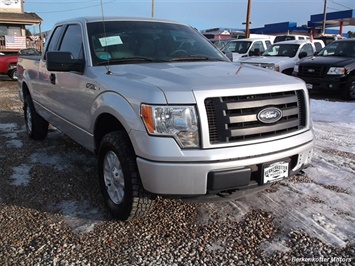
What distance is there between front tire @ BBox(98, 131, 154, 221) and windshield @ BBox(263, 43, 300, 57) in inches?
458

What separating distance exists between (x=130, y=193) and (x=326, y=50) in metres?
11.4

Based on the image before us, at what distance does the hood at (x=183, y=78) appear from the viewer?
2.78 metres

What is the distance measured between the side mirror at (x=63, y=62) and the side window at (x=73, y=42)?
0.92 feet

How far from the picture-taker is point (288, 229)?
3.18 m

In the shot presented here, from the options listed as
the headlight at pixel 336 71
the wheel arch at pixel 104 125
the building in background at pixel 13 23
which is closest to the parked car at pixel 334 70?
the headlight at pixel 336 71

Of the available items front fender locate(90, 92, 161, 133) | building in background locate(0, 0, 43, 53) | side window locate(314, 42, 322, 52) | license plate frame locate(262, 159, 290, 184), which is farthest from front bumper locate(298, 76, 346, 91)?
building in background locate(0, 0, 43, 53)

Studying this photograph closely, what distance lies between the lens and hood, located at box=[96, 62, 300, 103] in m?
2.78

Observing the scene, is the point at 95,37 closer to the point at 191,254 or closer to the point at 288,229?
the point at 191,254

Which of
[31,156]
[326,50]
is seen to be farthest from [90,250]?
[326,50]

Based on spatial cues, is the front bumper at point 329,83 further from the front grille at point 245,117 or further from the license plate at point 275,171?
the license plate at point 275,171

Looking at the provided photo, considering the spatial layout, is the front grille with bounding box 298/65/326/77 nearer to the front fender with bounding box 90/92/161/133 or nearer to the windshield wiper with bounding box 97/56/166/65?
the windshield wiper with bounding box 97/56/166/65

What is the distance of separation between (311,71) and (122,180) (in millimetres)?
9584

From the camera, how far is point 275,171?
9.94 ft

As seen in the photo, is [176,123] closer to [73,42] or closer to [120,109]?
[120,109]
